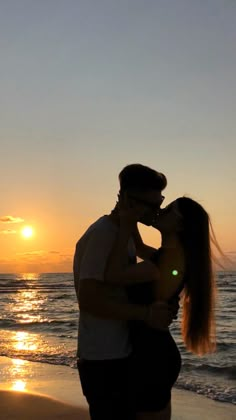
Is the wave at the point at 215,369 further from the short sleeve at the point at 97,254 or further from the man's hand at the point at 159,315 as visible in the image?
the short sleeve at the point at 97,254

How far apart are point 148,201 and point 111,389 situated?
788 millimetres

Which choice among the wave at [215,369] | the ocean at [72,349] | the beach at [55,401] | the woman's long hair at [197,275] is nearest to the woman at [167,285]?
the woman's long hair at [197,275]

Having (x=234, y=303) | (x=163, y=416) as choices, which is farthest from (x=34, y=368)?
(x=234, y=303)

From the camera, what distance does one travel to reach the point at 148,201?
90.7 inches

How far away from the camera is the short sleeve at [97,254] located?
7.30 feet

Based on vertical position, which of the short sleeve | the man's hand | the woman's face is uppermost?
the woman's face

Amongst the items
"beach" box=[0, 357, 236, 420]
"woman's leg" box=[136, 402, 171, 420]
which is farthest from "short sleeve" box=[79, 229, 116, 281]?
"beach" box=[0, 357, 236, 420]

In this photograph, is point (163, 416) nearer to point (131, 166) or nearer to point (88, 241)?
point (88, 241)

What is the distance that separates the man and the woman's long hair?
15cm

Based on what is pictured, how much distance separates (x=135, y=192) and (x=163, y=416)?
95 centimetres

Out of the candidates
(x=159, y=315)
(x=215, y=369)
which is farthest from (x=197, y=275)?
(x=215, y=369)

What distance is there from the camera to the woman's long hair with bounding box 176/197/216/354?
2330 millimetres

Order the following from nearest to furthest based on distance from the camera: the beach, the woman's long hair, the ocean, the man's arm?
1. the man's arm
2. the woman's long hair
3. the beach
4. the ocean

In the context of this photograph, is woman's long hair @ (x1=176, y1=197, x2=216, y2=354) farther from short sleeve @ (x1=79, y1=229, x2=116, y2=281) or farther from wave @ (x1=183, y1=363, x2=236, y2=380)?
wave @ (x1=183, y1=363, x2=236, y2=380)
